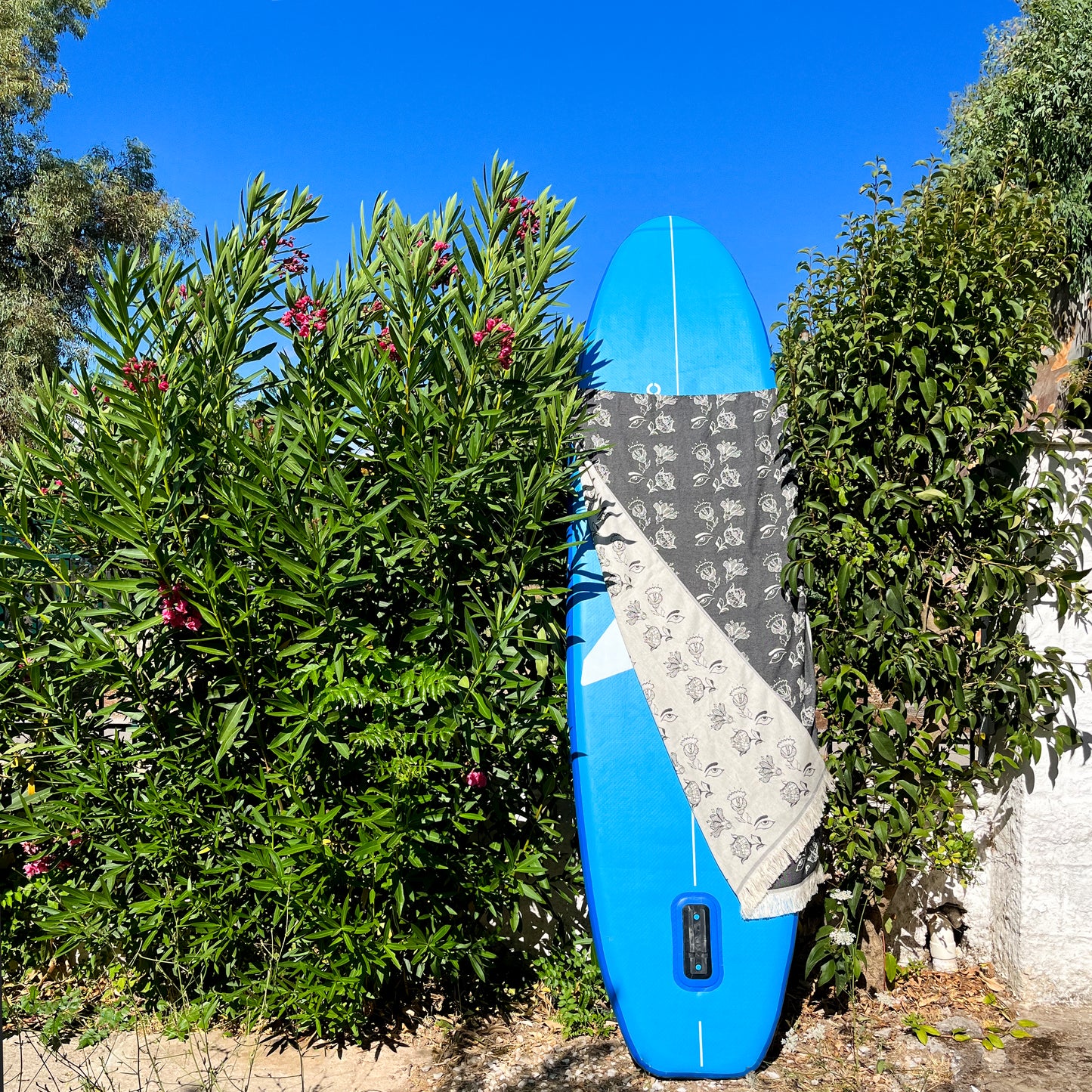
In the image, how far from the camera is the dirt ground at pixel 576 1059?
101 inches

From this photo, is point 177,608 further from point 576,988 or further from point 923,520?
point 923,520

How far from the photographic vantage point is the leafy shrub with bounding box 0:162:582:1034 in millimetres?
2508

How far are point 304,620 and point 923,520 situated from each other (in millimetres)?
1885

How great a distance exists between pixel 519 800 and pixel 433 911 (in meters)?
0.42

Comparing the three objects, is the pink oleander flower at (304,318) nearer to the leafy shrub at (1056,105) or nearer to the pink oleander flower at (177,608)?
the pink oleander flower at (177,608)

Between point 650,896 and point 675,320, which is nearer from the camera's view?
point 650,896

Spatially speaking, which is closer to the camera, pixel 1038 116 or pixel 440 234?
pixel 440 234

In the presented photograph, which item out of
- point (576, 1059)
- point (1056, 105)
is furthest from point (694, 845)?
point (1056, 105)

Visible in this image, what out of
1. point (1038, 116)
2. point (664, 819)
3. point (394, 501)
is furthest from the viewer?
point (1038, 116)

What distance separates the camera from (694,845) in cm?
263

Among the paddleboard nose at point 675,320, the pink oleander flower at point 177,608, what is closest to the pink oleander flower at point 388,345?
the paddleboard nose at point 675,320

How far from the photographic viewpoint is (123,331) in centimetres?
256

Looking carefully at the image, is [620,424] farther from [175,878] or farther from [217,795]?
[175,878]

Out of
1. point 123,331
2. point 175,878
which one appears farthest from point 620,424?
point 175,878
